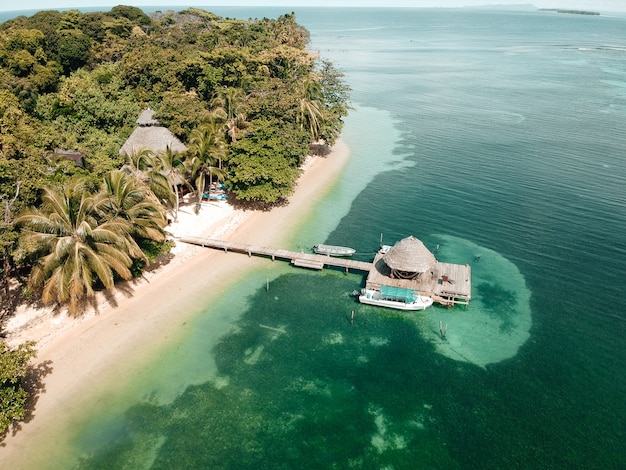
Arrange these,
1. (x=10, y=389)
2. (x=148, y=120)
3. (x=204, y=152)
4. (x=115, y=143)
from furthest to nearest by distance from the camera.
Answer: (x=148, y=120) < (x=115, y=143) < (x=204, y=152) < (x=10, y=389)

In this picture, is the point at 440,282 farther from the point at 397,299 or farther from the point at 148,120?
the point at 148,120

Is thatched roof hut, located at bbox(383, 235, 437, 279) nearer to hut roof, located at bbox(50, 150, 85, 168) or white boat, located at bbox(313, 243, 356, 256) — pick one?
white boat, located at bbox(313, 243, 356, 256)

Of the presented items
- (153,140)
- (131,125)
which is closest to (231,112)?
(153,140)

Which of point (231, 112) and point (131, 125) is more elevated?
point (231, 112)

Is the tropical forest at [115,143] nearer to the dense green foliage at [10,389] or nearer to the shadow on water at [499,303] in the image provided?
the dense green foliage at [10,389]

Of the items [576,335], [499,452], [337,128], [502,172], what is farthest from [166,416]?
[502,172]

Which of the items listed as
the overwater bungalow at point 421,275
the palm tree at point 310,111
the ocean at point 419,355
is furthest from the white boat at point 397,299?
the palm tree at point 310,111

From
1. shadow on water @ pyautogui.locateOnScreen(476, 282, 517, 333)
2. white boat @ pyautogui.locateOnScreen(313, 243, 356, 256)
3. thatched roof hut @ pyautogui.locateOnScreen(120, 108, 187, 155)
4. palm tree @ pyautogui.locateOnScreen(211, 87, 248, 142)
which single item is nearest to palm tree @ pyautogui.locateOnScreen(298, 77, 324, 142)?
palm tree @ pyautogui.locateOnScreen(211, 87, 248, 142)
